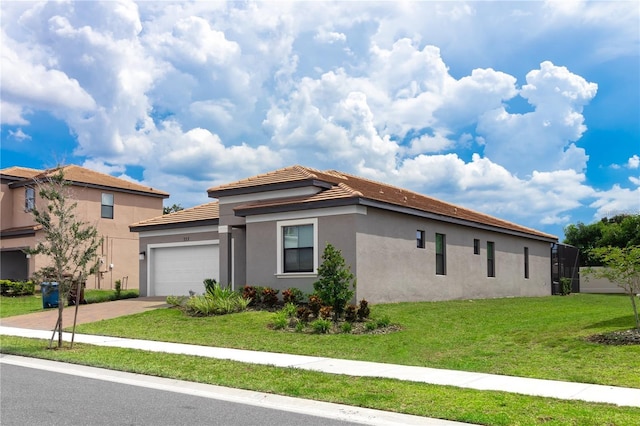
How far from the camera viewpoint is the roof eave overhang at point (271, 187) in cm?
2123

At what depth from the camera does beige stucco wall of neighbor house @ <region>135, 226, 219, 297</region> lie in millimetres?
25781

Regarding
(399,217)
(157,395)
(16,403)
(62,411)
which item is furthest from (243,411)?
(399,217)

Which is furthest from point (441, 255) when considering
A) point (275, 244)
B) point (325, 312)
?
point (325, 312)

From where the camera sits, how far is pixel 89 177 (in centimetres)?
3581

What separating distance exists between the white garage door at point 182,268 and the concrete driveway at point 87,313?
1383mm

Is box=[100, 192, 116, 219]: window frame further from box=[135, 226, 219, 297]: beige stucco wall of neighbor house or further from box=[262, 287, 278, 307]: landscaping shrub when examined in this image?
box=[262, 287, 278, 307]: landscaping shrub

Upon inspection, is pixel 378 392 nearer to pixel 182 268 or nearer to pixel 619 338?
pixel 619 338

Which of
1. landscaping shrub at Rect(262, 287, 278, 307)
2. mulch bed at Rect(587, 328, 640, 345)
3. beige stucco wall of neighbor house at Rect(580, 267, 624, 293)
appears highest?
landscaping shrub at Rect(262, 287, 278, 307)

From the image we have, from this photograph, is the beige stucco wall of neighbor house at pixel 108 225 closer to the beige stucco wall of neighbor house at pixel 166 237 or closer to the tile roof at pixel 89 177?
the tile roof at pixel 89 177

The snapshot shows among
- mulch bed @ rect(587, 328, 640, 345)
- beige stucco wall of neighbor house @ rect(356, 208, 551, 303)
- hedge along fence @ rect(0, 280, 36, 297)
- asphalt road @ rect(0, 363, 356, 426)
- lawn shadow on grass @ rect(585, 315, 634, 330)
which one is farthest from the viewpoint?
hedge along fence @ rect(0, 280, 36, 297)

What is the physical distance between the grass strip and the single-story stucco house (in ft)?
28.2

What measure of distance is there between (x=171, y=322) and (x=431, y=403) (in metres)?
11.8

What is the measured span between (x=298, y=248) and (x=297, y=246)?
89 mm

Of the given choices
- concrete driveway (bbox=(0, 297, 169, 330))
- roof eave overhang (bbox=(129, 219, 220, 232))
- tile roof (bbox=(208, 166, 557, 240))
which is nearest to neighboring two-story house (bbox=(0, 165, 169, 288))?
roof eave overhang (bbox=(129, 219, 220, 232))
